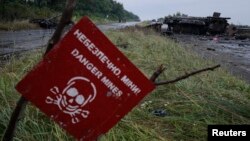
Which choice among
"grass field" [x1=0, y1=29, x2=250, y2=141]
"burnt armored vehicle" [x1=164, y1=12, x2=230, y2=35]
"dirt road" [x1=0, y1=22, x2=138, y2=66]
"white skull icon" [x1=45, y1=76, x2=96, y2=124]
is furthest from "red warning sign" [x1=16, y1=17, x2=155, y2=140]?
"burnt armored vehicle" [x1=164, y1=12, x2=230, y2=35]

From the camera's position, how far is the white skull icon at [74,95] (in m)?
2.14

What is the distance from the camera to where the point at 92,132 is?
2.19m

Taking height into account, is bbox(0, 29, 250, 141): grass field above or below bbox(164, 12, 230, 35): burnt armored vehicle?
above

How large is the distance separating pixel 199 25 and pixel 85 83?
42.9 m

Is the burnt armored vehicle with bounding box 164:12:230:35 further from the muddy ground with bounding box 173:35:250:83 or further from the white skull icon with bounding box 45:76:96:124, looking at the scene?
the white skull icon with bounding box 45:76:96:124

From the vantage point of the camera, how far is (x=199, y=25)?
44.2m

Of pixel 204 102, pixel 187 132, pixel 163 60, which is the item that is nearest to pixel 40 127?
pixel 187 132

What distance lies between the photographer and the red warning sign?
2113mm

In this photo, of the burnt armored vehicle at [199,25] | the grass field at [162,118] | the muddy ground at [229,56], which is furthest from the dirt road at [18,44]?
the burnt armored vehicle at [199,25]

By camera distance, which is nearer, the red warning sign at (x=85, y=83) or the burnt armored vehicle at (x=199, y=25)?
the red warning sign at (x=85, y=83)

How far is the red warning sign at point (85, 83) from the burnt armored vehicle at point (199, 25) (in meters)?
42.4

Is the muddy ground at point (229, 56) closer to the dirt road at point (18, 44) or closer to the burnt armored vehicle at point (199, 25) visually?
the dirt road at point (18, 44)

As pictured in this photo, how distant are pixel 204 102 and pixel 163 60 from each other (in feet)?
17.9

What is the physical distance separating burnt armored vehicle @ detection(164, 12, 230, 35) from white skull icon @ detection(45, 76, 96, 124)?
4238 centimetres
